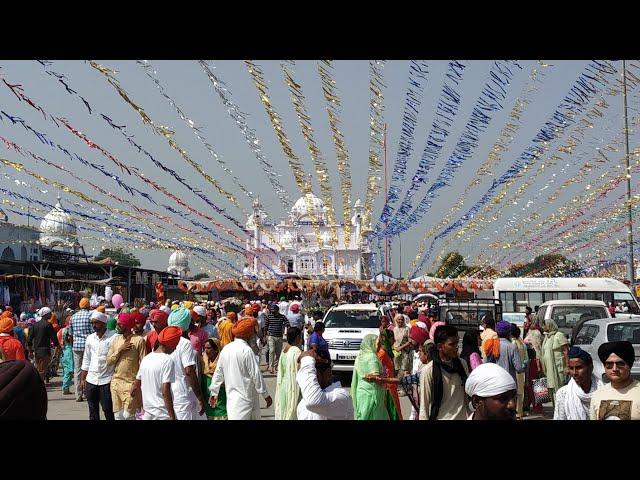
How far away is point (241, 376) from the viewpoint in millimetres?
7352

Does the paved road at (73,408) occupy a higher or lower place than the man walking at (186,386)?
lower

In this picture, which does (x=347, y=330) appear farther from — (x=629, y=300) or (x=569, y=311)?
(x=629, y=300)

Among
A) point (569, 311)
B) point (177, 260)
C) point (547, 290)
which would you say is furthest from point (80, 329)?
point (177, 260)

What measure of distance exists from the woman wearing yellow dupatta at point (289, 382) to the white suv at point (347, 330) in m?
7.53

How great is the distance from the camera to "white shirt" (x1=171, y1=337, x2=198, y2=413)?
7.52 m

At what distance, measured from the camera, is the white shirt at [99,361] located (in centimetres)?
960

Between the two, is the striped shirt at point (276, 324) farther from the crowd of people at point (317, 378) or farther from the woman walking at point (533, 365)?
the crowd of people at point (317, 378)

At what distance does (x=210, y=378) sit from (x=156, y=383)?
4.30 ft

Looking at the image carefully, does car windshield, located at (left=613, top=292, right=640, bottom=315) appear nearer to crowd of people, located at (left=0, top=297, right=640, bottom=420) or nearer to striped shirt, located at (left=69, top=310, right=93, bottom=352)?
crowd of people, located at (left=0, top=297, right=640, bottom=420)

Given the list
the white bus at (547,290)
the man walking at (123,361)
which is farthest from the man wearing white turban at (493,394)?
the white bus at (547,290)
